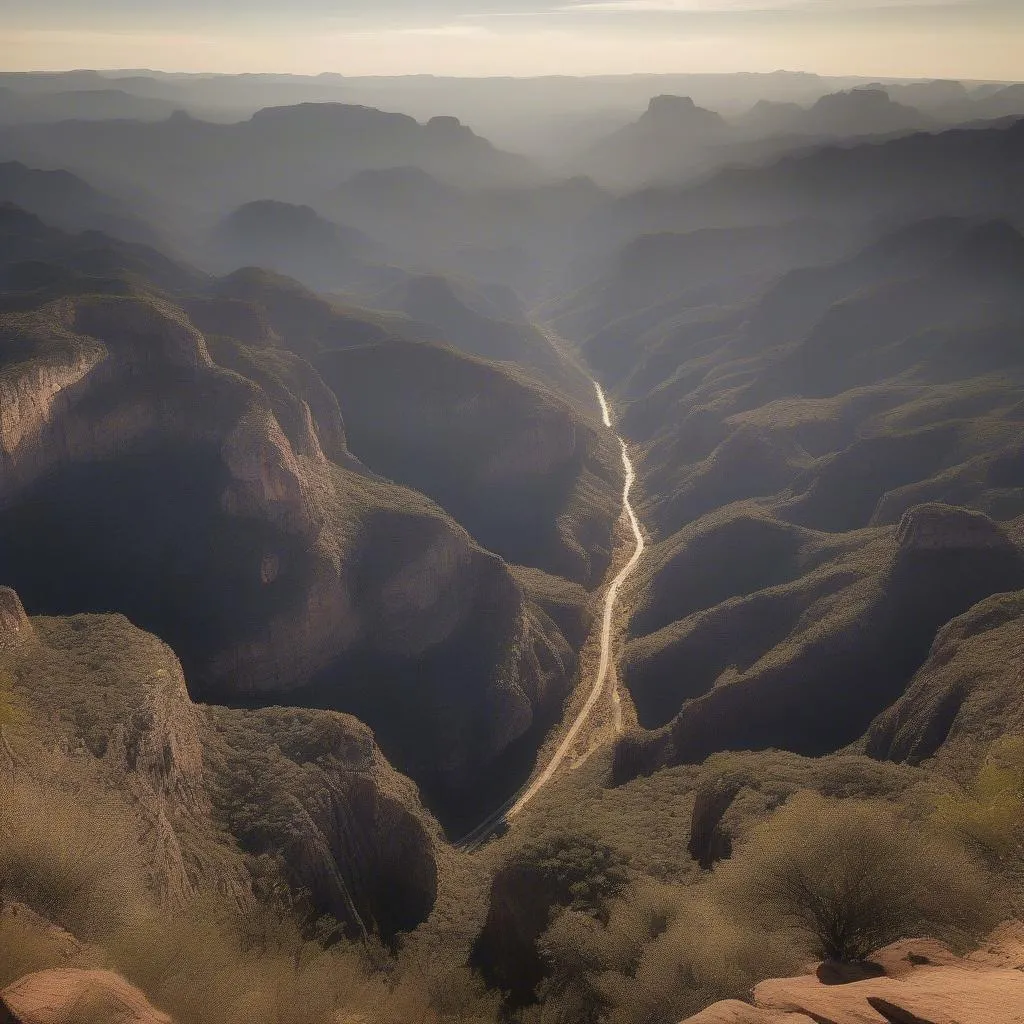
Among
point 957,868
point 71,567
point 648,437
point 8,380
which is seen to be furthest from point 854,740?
point 648,437

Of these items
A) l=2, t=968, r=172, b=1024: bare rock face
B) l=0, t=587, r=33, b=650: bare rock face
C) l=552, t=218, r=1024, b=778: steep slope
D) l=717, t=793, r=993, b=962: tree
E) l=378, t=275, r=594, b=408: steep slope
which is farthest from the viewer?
l=378, t=275, r=594, b=408: steep slope

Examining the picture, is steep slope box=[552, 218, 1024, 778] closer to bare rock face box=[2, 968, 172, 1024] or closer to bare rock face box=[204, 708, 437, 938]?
bare rock face box=[204, 708, 437, 938]

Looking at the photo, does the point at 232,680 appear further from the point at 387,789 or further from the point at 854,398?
the point at 854,398

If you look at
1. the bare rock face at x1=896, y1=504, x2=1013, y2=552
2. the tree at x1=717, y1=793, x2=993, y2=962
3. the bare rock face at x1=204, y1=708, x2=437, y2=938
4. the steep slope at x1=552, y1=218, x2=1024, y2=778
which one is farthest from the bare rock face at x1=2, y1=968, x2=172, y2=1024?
the bare rock face at x1=896, y1=504, x2=1013, y2=552

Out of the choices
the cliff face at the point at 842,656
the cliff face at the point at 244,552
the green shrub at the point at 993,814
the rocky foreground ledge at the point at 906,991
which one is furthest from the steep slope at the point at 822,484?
the rocky foreground ledge at the point at 906,991

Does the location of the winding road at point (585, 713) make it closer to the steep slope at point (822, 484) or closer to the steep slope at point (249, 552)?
the steep slope at point (249, 552)

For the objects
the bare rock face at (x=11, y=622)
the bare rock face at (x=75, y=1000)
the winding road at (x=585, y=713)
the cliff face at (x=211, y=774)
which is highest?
the bare rock face at (x=11, y=622)
